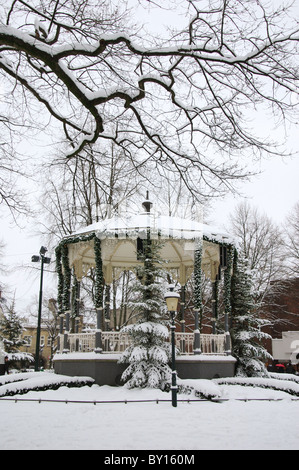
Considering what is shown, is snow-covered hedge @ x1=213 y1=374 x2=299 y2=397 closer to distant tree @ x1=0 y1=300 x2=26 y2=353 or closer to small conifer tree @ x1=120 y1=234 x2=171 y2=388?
small conifer tree @ x1=120 y1=234 x2=171 y2=388

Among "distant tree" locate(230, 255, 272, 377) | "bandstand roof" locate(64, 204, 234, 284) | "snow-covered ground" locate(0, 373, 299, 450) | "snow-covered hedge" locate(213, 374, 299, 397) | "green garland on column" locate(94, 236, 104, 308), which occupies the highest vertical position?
"bandstand roof" locate(64, 204, 234, 284)

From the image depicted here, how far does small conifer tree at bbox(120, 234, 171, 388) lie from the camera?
12.2 meters

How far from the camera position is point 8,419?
302 inches

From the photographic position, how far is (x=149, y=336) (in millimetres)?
12859

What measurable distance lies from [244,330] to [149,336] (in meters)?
6.24

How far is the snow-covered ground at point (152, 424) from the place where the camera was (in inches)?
226

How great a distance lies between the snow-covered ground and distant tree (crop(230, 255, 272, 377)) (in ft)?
17.7

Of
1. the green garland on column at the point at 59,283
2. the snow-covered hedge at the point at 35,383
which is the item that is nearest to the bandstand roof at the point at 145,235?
the green garland on column at the point at 59,283

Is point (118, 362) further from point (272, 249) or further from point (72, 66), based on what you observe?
point (272, 249)

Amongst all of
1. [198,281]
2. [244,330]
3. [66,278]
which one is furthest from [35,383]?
[244,330]

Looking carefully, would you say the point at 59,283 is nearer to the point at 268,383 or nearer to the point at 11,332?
the point at 268,383

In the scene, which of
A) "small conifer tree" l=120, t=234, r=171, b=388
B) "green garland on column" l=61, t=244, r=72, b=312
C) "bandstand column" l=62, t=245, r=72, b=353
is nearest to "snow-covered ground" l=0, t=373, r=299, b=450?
"small conifer tree" l=120, t=234, r=171, b=388

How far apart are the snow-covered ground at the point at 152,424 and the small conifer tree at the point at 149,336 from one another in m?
0.75
